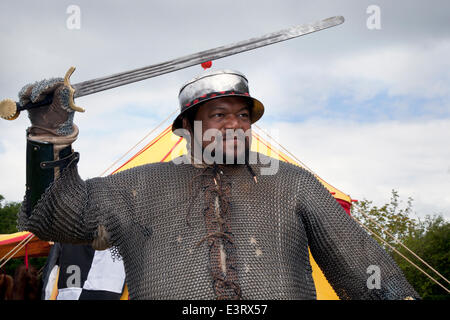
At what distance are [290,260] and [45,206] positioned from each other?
3.98ft

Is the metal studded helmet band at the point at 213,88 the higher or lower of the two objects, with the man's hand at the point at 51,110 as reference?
higher

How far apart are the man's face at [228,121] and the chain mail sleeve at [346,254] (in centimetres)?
44

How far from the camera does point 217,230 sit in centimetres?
245

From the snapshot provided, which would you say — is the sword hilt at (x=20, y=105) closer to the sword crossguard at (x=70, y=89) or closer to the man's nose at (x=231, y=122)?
the sword crossguard at (x=70, y=89)

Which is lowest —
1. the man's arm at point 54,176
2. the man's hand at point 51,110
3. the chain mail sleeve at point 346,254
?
the chain mail sleeve at point 346,254

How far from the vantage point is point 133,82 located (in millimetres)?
2480

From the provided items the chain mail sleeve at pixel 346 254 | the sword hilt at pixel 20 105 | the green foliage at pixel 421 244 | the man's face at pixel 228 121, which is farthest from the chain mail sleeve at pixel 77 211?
the green foliage at pixel 421 244

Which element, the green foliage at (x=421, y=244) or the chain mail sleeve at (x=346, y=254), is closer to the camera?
the chain mail sleeve at (x=346, y=254)

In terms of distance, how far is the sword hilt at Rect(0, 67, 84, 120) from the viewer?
2.25 metres

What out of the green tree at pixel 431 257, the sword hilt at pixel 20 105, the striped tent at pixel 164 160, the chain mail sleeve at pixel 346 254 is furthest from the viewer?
the green tree at pixel 431 257

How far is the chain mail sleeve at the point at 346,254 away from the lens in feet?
8.09

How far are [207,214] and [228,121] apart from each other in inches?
19.7
